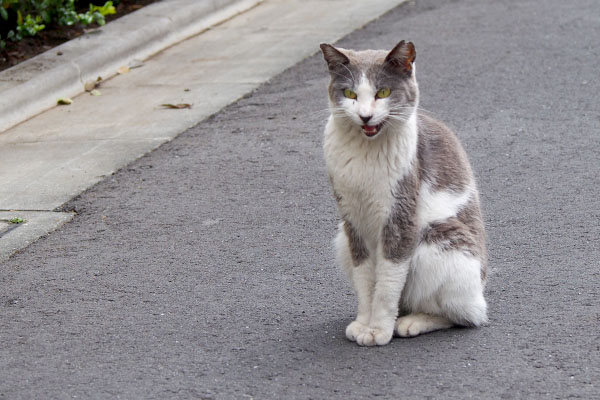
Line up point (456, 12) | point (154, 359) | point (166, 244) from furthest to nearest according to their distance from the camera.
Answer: point (456, 12) < point (166, 244) < point (154, 359)

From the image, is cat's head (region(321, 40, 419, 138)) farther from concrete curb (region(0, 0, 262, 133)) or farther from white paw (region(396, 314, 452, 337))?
concrete curb (region(0, 0, 262, 133))

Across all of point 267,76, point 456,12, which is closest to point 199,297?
point 267,76

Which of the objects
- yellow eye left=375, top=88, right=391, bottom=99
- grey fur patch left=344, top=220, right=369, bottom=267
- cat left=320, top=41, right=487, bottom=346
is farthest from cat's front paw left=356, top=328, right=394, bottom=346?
yellow eye left=375, top=88, right=391, bottom=99

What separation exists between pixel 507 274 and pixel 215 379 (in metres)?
1.76

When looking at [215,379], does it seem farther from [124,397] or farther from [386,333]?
[386,333]

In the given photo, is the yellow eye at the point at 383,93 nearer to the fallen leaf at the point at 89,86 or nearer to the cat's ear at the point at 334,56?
the cat's ear at the point at 334,56

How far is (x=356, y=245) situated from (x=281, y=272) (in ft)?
3.01

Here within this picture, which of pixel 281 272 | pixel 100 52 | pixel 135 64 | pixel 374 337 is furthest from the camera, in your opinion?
pixel 135 64

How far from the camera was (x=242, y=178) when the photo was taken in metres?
6.62

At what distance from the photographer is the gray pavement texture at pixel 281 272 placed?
13.0ft

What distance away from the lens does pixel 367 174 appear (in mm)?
4086

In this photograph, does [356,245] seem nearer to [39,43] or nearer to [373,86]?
[373,86]

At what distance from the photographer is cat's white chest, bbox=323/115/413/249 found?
13.4ft

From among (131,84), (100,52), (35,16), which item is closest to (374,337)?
(131,84)
